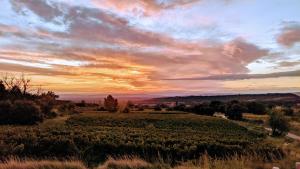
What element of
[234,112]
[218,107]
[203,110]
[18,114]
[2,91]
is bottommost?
[234,112]

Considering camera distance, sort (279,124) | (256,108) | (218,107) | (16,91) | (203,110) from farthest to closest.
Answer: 1. (218,107)
2. (256,108)
3. (203,110)
4. (16,91)
5. (279,124)

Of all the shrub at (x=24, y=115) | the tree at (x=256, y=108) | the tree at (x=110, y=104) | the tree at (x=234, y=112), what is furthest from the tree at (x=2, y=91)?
the tree at (x=256, y=108)

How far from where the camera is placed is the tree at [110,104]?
9418 centimetres

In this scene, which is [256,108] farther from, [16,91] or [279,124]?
[16,91]

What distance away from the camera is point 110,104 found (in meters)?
98.5

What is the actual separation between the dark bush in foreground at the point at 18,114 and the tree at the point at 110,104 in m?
41.8

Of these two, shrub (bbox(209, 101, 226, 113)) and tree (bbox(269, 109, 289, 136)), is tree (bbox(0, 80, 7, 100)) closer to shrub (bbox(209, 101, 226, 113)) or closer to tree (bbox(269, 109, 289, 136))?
tree (bbox(269, 109, 289, 136))

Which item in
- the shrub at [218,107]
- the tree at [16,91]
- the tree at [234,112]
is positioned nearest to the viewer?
the tree at [16,91]

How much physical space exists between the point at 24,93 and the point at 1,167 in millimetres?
69765

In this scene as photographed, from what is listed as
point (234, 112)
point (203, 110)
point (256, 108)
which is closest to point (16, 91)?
point (203, 110)

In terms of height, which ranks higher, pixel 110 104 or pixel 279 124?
pixel 110 104

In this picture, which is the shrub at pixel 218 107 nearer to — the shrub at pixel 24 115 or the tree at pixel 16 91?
the tree at pixel 16 91

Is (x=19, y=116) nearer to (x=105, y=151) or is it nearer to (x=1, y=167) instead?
(x=105, y=151)

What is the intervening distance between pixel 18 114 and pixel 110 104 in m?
49.0
